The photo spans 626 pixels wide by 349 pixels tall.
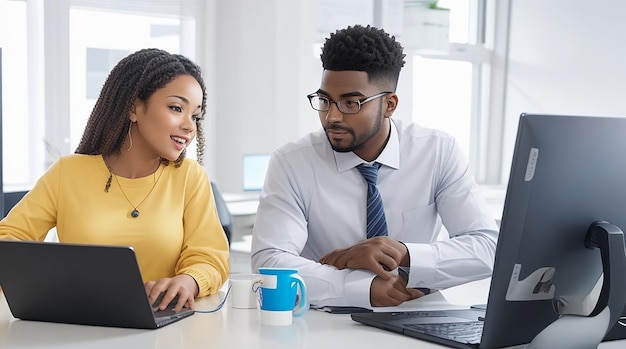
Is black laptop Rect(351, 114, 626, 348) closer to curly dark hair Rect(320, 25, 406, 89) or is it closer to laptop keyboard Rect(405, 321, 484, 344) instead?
laptop keyboard Rect(405, 321, 484, 344)

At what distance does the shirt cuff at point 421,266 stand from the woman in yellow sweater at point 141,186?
459 mm

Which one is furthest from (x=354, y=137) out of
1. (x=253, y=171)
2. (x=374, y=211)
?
(x=253, y=171)

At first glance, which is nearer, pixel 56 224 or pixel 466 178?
pixel 56 224

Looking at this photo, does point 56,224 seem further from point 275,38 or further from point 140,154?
point 275,38

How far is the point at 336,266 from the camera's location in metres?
1.95

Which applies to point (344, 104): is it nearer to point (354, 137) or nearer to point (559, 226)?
point (354, 137)

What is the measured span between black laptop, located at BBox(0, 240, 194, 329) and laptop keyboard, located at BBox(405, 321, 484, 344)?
1.62 feet

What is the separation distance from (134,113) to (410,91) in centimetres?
407

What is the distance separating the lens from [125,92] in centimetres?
198

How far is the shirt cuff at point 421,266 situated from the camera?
6.25 ft

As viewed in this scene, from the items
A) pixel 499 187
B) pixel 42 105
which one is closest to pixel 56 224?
pixel 42 105

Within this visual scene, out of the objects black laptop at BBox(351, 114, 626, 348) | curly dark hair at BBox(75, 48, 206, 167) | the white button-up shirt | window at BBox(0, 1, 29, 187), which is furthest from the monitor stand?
window at BBox(0, 1, 29, 187)

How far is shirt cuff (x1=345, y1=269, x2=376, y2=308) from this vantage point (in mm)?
1846

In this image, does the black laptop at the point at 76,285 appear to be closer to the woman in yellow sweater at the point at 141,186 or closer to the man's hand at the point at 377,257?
the woman in yellow sweater at the point at 141,186
